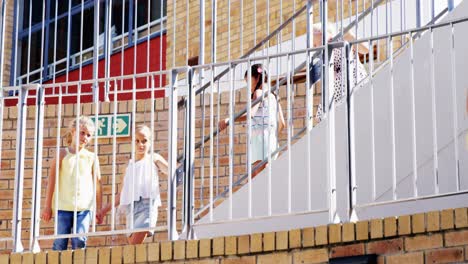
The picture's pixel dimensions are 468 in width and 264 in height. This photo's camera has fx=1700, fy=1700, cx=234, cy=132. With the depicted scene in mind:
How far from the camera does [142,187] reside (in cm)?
1107

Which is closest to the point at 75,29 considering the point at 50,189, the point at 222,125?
the point at 222,125

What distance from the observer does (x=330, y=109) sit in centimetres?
1020

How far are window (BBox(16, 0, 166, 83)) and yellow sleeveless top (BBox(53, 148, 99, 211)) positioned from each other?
18.8ft

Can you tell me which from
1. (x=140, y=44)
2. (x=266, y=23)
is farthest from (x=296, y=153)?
(x=140, y=44)

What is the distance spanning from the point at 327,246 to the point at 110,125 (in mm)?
4168

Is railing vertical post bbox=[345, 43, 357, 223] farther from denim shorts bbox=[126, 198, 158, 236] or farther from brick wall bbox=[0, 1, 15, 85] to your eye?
brick wall bbox=[0, 1, 15, 85]

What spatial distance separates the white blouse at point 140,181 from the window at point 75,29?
19.9ft

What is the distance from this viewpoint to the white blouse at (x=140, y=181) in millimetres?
10961

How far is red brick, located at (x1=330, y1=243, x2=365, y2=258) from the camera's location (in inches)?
376

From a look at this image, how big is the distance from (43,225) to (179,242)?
11.2 ft

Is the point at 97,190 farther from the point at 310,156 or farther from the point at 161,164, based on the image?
the point at 310,156

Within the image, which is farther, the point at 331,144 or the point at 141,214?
the point at 141,214

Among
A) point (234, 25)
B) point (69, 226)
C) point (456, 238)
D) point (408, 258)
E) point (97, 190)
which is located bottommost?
point (408, 258)

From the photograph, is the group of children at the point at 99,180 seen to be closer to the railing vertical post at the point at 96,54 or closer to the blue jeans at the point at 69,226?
Answer: the blue jeans at the point at 69,226
